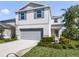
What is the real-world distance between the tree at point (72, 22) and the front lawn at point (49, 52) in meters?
0.33

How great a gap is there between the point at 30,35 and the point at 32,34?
5 cm

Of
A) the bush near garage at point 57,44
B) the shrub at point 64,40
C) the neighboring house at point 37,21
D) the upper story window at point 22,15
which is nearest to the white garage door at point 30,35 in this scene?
the neighboring house at point 37,21

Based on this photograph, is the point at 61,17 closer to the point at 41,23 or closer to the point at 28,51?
the point at 41,23

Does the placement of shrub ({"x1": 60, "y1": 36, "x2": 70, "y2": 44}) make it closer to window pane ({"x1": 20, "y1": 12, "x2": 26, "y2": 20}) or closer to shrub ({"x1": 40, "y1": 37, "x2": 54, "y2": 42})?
shrub ({"x1": 40, "y1": 37, "x2": 54, "y2": 42})

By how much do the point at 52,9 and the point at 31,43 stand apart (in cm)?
82

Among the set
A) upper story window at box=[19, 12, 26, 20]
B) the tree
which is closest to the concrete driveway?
upper story window at box=[19, 12, 26, 20]

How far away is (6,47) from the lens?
6258 millimetres

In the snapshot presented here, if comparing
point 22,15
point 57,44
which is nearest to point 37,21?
point 22,15

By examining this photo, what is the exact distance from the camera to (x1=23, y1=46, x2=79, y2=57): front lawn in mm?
6227

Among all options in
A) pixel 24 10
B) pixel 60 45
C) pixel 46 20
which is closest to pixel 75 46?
pixel 60 45

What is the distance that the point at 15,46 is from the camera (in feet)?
20.5

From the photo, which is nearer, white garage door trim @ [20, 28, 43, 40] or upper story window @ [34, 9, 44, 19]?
upper story window @ [34, 9, 44, 19]

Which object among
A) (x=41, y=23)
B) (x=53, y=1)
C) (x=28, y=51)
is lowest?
(x=28, y=51)

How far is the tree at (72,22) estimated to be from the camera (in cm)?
612
